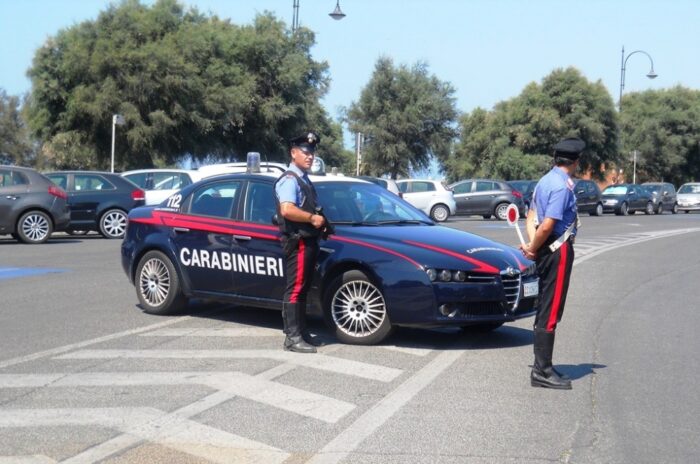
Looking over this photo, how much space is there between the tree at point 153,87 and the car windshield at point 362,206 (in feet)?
95.3

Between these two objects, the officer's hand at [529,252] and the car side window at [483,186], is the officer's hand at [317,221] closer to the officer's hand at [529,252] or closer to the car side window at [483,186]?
the officer's hand at [529,252]

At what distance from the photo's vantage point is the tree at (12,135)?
240 feet

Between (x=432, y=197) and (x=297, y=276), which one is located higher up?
(x=432, y=197)

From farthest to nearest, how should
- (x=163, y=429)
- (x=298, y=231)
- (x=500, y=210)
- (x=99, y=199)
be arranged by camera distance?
(x=500, y=210), (x=99, y=199), (x=298, y=231), (x=163, y=429)

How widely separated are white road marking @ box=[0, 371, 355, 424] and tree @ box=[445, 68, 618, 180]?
53.7 meters

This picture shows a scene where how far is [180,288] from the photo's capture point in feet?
34.0

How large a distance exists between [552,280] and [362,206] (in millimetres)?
2940

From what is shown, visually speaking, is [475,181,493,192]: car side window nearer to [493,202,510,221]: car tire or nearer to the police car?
[493,202,510,221]: car tire

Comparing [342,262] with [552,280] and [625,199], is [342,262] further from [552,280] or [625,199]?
[625,199]

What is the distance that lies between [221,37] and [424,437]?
40333 mm

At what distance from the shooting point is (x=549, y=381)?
743 centimetres

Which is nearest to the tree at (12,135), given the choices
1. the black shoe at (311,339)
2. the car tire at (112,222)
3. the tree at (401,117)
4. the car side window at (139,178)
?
the tree at (401,117)

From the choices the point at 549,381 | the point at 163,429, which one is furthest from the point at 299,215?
the point at 163,429

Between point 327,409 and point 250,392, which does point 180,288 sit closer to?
point 250,392
